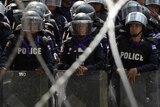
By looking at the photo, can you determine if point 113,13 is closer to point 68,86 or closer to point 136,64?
point 68,86

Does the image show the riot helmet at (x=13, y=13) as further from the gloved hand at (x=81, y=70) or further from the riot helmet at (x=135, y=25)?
the gloved hand at (x=81, y=70)

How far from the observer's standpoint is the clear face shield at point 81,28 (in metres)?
5.12

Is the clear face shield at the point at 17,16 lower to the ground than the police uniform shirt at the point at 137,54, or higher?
higher

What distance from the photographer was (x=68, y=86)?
15.4 ft

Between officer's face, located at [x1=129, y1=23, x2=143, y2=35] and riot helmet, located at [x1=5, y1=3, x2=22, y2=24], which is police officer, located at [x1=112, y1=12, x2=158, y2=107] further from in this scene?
riot helmet, located at [x1=5, y1=3, x2=22, y2=24]

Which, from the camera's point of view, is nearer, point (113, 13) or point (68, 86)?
point (113, 13)

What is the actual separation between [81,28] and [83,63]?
42 cm

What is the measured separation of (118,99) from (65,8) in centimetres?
297

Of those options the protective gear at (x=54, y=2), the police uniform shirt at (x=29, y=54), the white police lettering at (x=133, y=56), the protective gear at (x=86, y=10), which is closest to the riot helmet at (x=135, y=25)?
the white police lettering at (x=133, y=56)

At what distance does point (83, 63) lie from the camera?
495cm

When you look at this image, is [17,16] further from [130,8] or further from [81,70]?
[81,70]

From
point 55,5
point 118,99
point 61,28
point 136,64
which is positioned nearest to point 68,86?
point 118,99

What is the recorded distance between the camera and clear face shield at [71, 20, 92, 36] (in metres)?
5.12

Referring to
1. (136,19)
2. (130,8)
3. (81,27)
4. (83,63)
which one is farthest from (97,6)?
(83,63)
